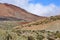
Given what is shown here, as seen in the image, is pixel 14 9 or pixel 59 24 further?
pixel 14 9

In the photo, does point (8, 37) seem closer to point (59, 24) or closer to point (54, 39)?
point (54, 39)

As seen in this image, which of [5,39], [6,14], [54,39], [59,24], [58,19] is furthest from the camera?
[6,14]

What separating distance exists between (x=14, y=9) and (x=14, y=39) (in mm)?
79290

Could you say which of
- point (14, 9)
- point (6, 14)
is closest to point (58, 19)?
point (6, 14)

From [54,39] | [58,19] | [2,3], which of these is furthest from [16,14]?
[54,39]

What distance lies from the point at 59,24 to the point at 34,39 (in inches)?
749

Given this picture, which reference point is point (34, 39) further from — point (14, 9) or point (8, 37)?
point (14, 9)

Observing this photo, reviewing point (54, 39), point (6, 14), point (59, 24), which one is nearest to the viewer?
point (54, 39)

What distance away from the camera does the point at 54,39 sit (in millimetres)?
16969

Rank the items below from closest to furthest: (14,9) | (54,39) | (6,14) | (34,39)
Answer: (34,39) → (54,39) → (6,14) → (14,9)

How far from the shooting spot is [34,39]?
591 inches

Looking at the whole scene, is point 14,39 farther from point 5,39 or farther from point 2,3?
point 2,3

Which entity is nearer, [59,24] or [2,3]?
[59,24]

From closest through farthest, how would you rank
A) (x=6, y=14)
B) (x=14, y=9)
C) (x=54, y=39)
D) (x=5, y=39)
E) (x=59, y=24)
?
(x=5, y=39)
(x=54, y=39)
(x=59, y=24)
(x=6, y=14)
(x=14, y=9)
